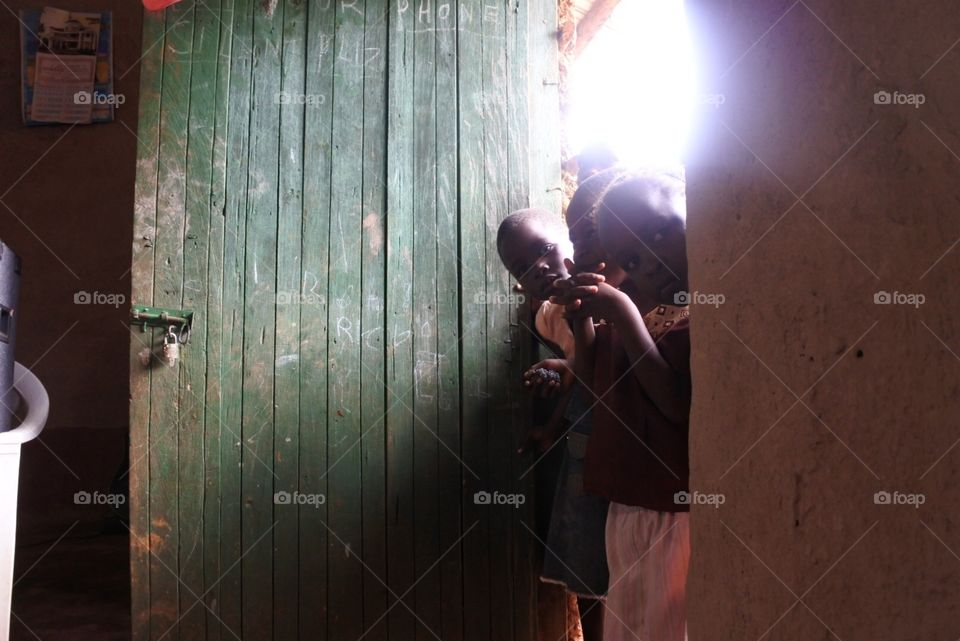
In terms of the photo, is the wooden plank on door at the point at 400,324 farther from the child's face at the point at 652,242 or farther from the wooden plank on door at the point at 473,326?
the child's face at the point at 652,242

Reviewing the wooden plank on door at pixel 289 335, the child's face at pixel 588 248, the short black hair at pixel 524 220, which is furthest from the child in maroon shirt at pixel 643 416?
the wooden plank on door at pixel 289 335

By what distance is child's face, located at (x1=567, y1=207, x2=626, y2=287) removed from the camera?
2.05 meters

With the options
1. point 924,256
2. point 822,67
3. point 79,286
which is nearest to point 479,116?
point 822,67

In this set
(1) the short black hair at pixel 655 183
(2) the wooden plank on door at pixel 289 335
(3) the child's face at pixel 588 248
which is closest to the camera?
(1) the short black hair at pixel 655 183

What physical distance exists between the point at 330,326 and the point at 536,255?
68 centimetres

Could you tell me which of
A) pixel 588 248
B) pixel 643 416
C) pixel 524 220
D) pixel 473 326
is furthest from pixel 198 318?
pixel 643 416

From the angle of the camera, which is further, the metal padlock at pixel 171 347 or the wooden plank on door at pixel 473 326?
the wooden plank on door at pixel 473 326

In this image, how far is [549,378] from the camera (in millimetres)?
2189

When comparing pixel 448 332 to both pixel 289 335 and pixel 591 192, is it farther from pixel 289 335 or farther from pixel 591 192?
pixel 591 192

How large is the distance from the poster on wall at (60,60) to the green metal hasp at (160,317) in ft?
11.8

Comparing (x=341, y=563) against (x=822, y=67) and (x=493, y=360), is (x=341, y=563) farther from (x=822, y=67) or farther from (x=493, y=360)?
(x=822, y=67)

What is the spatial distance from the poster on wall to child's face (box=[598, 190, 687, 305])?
460 centimetres

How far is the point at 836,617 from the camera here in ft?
2.49

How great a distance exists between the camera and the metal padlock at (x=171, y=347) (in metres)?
2.21
